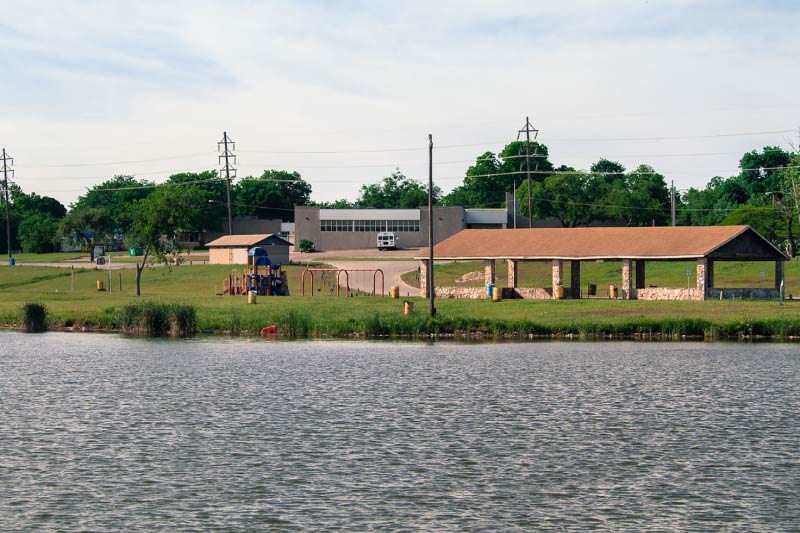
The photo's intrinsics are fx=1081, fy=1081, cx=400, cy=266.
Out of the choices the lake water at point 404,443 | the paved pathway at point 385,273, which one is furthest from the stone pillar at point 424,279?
the lake water at point 404,443

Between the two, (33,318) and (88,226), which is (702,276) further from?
(88,226)

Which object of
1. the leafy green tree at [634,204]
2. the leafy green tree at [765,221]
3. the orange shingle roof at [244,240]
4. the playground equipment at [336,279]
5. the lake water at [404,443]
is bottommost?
the lake water at [404,443]

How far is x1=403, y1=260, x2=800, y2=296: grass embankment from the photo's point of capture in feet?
324

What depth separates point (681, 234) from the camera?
266ft

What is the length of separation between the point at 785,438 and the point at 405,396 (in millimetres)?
13312

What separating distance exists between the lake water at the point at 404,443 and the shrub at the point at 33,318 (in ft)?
59.4

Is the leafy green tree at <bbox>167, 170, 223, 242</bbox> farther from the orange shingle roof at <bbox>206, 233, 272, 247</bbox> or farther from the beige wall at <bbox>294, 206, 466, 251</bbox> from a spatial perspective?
the orange shingle roof at <bbox>206, 233, 272, 247</bbox>

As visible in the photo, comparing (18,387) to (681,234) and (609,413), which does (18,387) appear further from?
(681,234)

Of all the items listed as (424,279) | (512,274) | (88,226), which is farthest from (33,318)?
(88,226)

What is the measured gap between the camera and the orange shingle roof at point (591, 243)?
77.5m

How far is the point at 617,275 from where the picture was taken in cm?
10706

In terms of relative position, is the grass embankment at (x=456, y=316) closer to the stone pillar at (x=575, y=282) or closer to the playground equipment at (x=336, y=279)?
the stone pillar at (x=575, y=282)

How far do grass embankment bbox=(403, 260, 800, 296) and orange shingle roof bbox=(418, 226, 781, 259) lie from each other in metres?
8.38

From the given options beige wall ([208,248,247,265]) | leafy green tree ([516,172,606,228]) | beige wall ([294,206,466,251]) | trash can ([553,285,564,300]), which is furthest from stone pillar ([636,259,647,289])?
leafy green tree ([516,172,606,228])
